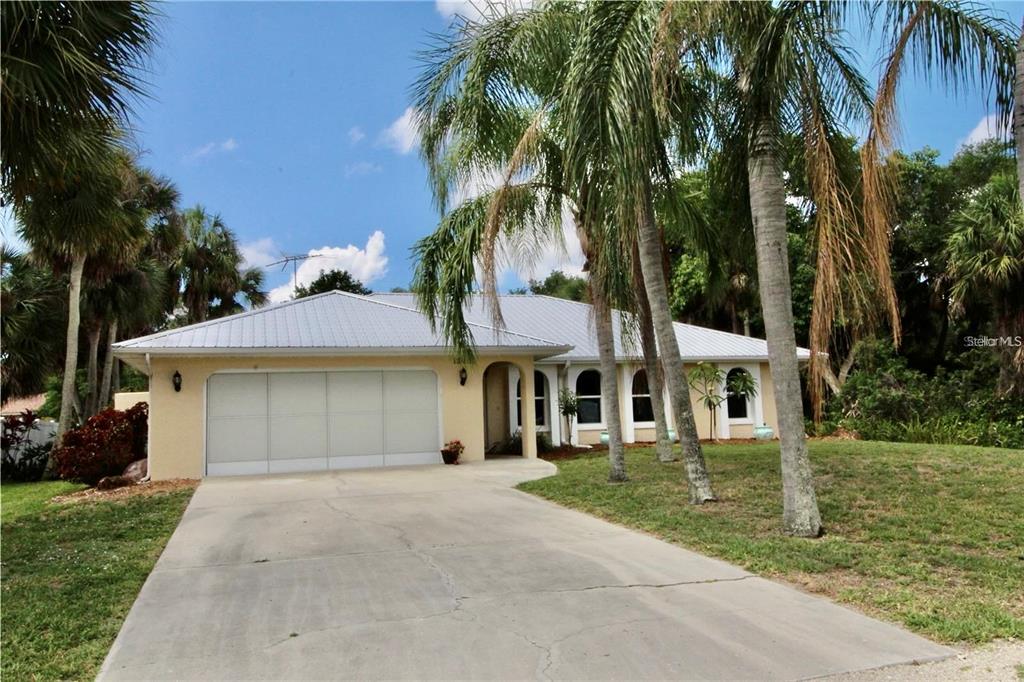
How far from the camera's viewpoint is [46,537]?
28.2 ft

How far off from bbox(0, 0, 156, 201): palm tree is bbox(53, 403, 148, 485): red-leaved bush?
758 cm

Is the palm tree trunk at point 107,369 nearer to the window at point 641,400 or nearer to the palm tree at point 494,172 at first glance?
the palm tree at point 494,172

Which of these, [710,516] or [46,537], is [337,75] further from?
[710,516]

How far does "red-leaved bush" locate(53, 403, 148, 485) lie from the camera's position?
13.9 meters

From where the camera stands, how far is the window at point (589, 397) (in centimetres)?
2028

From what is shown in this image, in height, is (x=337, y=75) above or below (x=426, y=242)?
above

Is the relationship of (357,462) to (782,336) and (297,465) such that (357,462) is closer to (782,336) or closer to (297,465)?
(297,465)

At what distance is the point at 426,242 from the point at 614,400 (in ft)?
14.1

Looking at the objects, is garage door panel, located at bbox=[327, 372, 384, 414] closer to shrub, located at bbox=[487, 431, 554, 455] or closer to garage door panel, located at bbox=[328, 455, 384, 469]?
garage door panel, located at bbox=[328, 455, 384, 469]

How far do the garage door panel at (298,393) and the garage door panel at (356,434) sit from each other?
0.46 m

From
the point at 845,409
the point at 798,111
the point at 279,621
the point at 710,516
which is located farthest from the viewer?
the point at 845,409

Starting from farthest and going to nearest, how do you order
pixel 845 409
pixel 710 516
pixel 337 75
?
pixel 845 409
pixel 337 75
pixel 710 516

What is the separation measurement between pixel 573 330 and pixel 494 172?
10.7m

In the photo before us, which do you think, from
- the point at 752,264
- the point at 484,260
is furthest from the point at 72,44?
the point at 752,264
